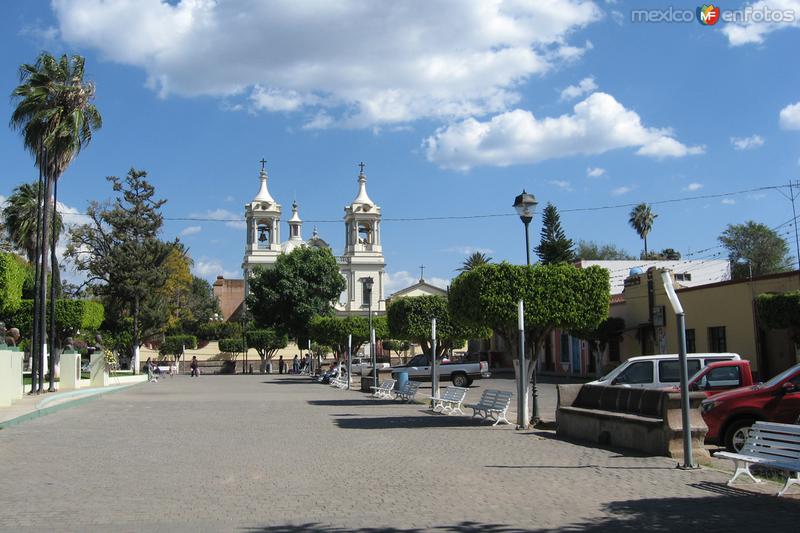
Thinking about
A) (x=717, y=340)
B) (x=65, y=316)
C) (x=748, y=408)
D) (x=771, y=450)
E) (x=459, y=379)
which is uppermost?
(x=65, y=316)

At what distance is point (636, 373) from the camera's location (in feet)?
54.5

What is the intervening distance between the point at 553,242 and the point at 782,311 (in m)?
36.0

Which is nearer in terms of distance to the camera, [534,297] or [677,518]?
[677,518]

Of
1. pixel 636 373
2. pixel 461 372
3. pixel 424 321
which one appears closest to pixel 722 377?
pixel 636 373

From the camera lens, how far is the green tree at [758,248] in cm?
6669

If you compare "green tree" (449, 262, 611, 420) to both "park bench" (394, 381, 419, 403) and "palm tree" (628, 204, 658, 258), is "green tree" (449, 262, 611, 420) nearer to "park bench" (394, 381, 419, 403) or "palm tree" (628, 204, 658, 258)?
"park bench" (394, 381, 419, 403)

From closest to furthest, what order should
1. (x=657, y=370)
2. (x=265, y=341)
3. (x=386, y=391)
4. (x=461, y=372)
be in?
(x=657, y=370)
(x=386, y=391)
(x=461, y=372)
(x=265, y=341)

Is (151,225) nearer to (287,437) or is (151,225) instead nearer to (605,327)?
(605,327)

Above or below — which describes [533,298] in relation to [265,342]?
above

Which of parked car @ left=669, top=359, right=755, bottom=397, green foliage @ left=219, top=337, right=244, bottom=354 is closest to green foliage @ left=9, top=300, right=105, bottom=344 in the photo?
parked car @ left=669, top=359, right=755, bottom=397

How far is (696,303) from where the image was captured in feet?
110

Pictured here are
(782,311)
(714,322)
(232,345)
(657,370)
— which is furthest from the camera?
(232,345)

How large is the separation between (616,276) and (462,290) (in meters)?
38.1

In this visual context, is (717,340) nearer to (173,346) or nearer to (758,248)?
(758,248)
